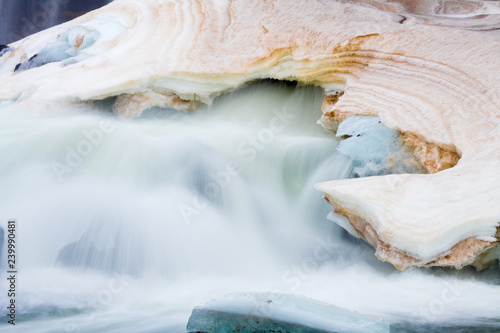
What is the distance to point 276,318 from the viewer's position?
165cm

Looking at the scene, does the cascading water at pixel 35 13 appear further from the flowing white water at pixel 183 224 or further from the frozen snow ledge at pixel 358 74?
the flowing white water at pixel 183 224

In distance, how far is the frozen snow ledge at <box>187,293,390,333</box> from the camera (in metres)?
1.64

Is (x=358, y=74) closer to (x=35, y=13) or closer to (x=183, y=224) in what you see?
(x=183, y=224)

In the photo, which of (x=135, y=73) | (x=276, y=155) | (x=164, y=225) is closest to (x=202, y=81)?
(x=135, y=73)

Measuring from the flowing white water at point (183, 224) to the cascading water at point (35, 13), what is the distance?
5.60m

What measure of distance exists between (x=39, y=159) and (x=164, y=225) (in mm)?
933

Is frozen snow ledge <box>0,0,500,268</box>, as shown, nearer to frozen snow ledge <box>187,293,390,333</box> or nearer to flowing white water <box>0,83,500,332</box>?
flowing white water <box>0,83,500,332</box>

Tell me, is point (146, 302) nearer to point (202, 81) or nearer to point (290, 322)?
point (290, 322)

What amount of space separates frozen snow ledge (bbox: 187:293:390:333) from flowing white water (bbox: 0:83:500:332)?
0.29 meters

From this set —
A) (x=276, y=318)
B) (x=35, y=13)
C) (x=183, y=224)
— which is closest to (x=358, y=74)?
(x=183, y=224)

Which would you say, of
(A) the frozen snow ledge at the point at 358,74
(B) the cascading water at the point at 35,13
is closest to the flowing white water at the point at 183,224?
(A) the frozen snow ledge at the point at 358,74

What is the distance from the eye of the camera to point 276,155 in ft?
10.1

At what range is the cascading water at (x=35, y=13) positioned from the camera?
8.29m

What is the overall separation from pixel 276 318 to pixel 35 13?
8193 millimetres
